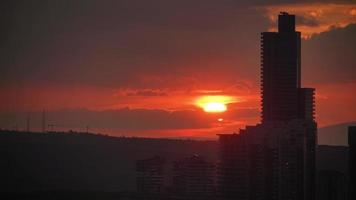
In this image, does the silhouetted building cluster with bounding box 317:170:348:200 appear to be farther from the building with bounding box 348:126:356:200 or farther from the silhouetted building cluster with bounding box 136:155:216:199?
the silhouetted building cluster with bounding box 136:155:216:199

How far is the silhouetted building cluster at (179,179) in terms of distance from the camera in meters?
151

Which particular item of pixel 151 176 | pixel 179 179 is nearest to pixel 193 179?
pixel 179 179

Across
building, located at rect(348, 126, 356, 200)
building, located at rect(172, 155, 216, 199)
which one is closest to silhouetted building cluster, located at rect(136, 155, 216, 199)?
building, located at rect(172, 155, 216, 199)

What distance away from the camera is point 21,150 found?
7579 inches

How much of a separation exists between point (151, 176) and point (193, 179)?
508 inches

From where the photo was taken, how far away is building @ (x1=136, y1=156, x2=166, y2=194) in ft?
520

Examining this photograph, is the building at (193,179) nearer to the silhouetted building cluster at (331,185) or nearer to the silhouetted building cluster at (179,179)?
the silhouetted building cluster at (179,179)

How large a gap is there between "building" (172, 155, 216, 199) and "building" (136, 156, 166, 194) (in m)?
2.14

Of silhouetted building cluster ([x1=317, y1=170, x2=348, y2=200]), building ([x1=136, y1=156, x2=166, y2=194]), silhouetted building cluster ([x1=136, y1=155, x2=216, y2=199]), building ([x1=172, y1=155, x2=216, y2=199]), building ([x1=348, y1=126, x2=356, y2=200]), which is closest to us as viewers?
building ([x1=348, y1=126, x2=356, y2=200])

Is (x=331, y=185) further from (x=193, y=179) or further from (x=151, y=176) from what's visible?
(x=151, y=176)

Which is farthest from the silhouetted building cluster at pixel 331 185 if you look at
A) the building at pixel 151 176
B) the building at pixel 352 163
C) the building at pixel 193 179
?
the building at pixel 151 176

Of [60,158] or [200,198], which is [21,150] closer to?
[60,158]

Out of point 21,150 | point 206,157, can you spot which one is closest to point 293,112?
point 206,157

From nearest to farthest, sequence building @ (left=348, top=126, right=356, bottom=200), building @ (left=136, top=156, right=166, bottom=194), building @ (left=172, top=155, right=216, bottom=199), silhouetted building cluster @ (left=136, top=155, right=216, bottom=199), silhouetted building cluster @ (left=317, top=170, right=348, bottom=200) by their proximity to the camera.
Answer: building @ (left=348, top=126, right=356, bottom=200) → silhouetted building cluster @ (left=317, top=170, right=348, bottom=200) → building @ (left=172, top=155, right=216, bottom=199) → silhouetted building cluster @ (left=136, top=155, right=216, bottom=199) → building @ (left=136, top=156, right=166, bottom=194)
